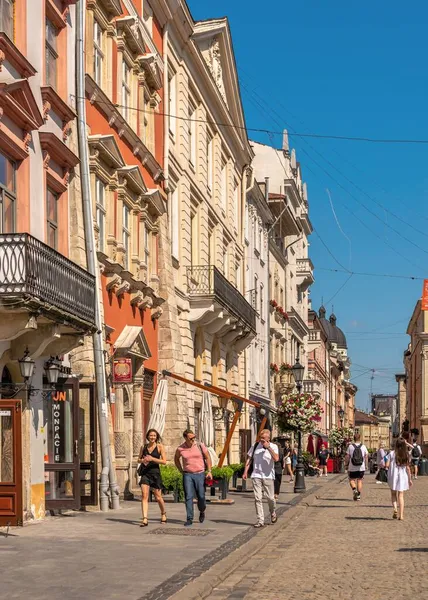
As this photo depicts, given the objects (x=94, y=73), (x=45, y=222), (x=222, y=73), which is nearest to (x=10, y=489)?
(x=45, y=222)

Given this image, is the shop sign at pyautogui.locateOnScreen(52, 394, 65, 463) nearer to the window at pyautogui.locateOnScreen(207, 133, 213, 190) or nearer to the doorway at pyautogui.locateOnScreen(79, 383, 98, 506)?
the doorway at pyautogui.locateOnScreen(79, 383, 98, 506)

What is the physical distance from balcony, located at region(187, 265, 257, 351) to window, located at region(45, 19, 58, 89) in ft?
43.9

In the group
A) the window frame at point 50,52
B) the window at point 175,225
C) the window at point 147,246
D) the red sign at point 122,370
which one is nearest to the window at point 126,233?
the window at point 147,246

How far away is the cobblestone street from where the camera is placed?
1083 cm

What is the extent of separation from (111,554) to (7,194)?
646 cm

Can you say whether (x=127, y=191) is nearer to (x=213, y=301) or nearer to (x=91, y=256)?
(x=91, y=256)

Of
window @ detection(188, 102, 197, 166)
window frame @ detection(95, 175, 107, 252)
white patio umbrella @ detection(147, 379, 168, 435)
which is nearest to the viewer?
window frame @ detection(95, 175, 107, 252)

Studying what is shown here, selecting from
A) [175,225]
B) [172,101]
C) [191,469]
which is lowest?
[191,469]

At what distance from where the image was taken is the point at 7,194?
17.8 meters

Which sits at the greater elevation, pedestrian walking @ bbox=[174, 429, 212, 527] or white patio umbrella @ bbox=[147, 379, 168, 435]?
white patio umbrella @ bbox=[147, 379, 168, 435]

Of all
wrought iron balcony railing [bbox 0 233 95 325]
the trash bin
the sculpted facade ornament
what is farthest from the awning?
the trash bin

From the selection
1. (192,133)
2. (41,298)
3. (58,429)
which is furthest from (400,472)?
(192,133)

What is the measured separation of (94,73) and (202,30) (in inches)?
571

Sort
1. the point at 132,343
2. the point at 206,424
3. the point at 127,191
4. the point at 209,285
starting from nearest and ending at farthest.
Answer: the point at 132,343 → the point at 127,191 → the point at 206,424 → the point at 209,285
